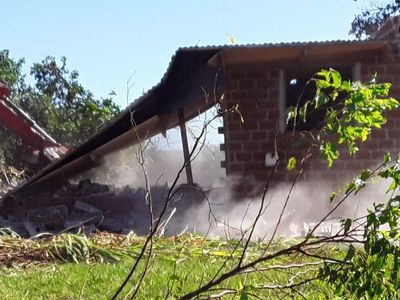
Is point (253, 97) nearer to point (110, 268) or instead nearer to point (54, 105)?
point (110, 268)

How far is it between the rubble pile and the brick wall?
870mm

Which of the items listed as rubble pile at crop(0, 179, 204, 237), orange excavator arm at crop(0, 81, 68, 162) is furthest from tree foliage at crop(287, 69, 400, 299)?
orange excavator arm at crop(0, 81, 68, 162)

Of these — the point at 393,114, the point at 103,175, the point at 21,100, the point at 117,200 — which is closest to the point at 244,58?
the point at 393,114

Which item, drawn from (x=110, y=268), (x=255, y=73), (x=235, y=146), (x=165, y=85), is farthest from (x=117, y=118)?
(x=110, y=268)

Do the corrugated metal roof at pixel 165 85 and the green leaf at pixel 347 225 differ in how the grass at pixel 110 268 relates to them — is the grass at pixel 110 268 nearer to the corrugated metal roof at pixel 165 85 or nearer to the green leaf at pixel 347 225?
the green leaf at pixel 347 225

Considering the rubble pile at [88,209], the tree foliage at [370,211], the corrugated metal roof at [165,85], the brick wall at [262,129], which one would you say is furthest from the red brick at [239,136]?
the tree foliage at [370,211]

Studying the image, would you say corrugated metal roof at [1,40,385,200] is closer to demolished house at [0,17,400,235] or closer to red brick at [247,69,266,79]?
demolished house at [0,17,400,235]

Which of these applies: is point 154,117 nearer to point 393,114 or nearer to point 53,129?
point 393,114

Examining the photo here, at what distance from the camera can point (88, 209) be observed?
43.1 feet

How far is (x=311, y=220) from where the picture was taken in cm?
1145

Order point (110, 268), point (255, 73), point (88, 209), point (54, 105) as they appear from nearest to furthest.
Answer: point (110, 268) → point (255, 73) → point (88, 209) → point (54, 105)

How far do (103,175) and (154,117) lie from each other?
4.50 metres

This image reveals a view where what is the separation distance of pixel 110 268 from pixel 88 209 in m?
6.51

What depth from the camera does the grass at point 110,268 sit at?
211 inches
